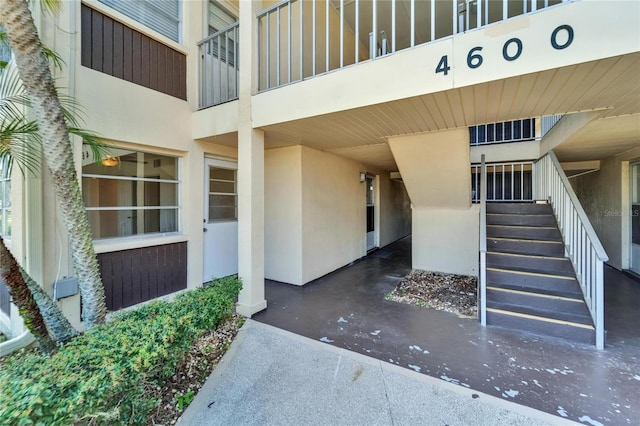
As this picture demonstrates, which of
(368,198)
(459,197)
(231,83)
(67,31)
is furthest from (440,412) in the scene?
(368,198)

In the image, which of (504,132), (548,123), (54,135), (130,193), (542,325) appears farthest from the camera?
(504,132)

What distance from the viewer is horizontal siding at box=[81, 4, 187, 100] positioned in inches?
126

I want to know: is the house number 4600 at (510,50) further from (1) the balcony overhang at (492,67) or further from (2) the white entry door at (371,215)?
(2) the white entry door at (371,215)

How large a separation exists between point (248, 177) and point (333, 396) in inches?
103

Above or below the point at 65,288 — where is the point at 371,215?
above

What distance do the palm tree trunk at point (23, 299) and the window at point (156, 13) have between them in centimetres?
331

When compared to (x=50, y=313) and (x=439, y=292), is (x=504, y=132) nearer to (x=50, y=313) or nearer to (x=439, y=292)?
(x=439, y=292)

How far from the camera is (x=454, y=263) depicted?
5.54m

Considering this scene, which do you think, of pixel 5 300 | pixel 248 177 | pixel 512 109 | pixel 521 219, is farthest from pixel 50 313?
pixel 521 219

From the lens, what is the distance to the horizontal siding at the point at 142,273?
3362mm

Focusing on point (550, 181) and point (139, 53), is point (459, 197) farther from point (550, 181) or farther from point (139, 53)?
point (139, 53)

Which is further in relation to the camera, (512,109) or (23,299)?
(512,109)

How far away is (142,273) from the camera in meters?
3.69

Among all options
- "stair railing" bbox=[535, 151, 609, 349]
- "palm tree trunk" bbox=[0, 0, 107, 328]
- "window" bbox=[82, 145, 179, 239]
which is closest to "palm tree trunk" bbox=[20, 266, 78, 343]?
"palm tree trunk" bbox=[0, 0, 107, 328]
